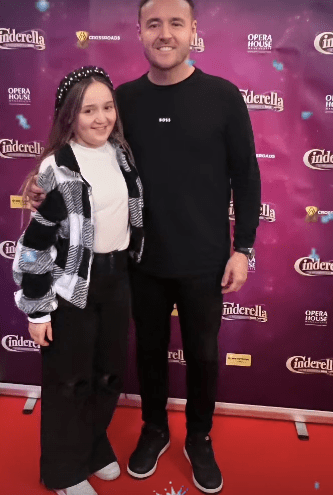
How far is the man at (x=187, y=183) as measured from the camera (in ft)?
6.19

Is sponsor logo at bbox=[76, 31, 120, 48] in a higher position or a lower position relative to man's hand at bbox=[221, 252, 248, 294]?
higher

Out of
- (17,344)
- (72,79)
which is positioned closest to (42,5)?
(72,79)

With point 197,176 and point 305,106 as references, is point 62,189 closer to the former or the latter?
point 197,176

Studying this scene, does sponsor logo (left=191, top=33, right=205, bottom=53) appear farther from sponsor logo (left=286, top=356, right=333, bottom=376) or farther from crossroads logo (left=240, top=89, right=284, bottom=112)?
sponsor logo (left=286, top=356, right=333, bottom=376)

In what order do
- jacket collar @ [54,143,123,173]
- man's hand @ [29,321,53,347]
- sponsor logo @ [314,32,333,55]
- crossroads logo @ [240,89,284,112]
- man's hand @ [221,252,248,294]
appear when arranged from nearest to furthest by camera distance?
1. jacket collar @ [54,143,123,173]
2. man's hand @ [29,321,53,347]
3. man's hand @ [221,252,248,294]
4. sponsor logo @ [314,32,333,55]
5. crossroads logo @ [240,89,284,112]

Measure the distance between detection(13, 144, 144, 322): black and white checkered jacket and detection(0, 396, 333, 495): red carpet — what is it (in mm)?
884

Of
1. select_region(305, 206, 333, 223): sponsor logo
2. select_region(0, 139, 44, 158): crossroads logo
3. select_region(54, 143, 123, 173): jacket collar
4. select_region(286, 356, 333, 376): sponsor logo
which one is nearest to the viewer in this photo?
select_region(54, 143, 123, 173): jacket collar

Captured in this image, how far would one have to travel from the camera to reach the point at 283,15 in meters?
2.19

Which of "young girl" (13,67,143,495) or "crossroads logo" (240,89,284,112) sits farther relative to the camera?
"crossroads logo" (240,89,284,112)

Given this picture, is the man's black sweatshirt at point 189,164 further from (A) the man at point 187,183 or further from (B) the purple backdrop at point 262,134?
(B) the purple backdrop at point 262,134

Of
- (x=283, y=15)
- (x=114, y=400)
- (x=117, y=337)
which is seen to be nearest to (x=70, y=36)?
(x=283, y=15)

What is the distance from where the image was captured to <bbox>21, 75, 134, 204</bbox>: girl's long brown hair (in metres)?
1.76

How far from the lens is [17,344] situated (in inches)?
111

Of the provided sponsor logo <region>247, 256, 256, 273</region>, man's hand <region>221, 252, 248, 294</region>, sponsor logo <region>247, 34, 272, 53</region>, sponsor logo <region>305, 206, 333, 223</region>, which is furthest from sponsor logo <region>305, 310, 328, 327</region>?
sponsor logo <region>247, 34, 272, 53</region>
